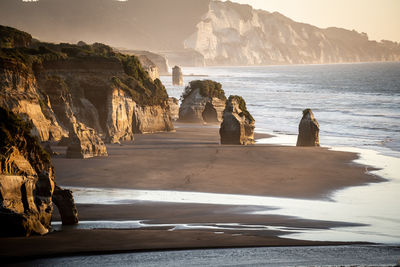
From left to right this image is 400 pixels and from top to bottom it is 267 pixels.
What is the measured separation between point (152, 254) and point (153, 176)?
13812 mm

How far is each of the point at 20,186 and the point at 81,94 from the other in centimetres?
2872

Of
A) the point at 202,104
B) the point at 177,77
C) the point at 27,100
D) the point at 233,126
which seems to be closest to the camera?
the point at 27,100

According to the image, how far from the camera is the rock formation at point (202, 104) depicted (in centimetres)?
6044

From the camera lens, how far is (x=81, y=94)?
1735 inches

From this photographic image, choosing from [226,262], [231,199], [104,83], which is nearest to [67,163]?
[231,199]

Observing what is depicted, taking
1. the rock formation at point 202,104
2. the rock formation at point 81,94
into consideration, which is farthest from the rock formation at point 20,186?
the rock formation at point 202,104

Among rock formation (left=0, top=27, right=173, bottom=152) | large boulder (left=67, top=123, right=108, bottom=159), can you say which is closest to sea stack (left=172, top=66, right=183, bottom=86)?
rock formation (left=0, top=27, right=173, bottom=152)

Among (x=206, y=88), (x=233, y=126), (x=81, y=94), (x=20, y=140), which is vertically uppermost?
(x=206, y=88)

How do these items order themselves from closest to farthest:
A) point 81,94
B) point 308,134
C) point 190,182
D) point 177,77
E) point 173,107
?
point 190,182 → point 308,134 → point 81,94 → point 173,107 → point 177,77

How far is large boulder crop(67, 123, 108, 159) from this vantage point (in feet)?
107

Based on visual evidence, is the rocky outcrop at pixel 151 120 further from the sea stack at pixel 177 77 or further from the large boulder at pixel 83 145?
the sea stack at pixel 177 77

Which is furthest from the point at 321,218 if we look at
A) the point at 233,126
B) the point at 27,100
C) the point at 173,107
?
the point at 173,107

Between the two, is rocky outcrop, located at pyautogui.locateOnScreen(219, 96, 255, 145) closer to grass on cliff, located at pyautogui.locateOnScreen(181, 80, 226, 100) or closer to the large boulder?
the large boulder

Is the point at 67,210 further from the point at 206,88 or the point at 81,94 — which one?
the point at 206,88
